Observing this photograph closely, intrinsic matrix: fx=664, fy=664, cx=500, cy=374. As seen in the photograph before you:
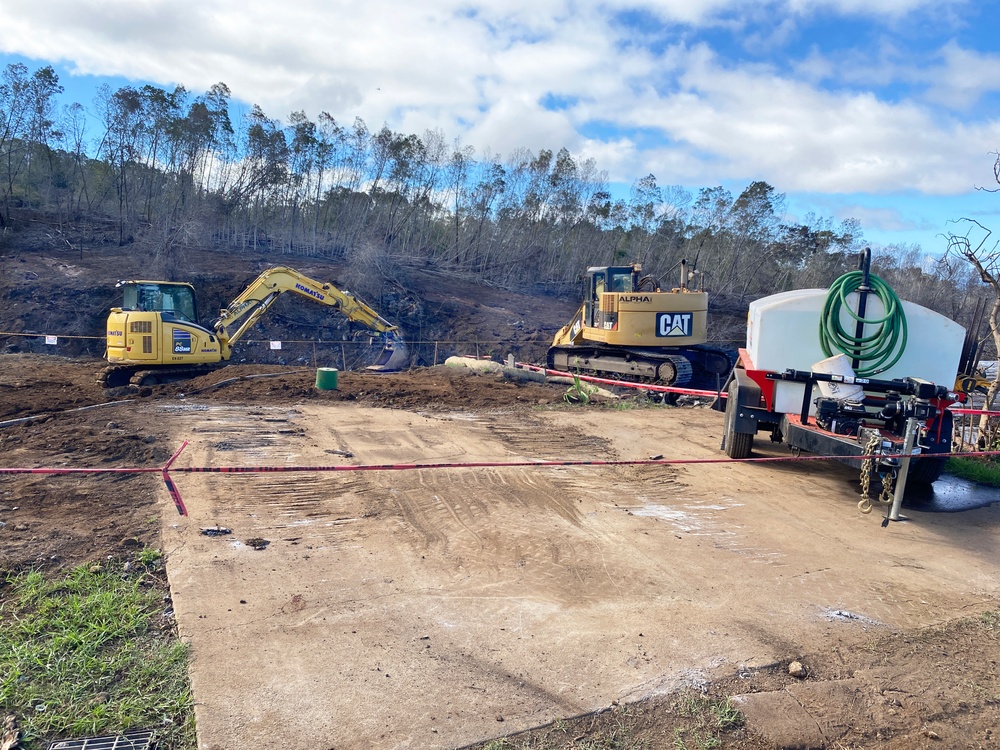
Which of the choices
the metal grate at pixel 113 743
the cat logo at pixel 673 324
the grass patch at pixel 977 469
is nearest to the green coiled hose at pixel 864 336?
the grass patch at pixel 977 469

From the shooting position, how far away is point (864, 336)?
7406 millimetres

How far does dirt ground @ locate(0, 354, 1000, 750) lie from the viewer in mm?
3445

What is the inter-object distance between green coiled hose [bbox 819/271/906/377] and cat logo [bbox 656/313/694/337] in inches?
348

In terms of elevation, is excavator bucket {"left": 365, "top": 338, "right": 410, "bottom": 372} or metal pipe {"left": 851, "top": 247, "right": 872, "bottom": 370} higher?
metal pipe {"left": 851, "top": 247, "right": 872, "bottom": 370}

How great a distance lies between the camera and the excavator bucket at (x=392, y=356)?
65.4 feet

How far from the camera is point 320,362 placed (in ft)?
78.7

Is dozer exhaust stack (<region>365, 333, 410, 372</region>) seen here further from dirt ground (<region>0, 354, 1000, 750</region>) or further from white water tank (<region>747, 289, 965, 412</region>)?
white water tank (<region>747, 289, 965, 412</region>)

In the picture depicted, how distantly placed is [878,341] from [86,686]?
301 inches

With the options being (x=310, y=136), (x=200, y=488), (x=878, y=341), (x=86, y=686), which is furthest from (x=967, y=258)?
(x=310, y=136)

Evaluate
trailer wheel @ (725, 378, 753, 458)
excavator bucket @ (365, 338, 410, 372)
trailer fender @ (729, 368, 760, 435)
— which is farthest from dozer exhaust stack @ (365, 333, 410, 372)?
trailer fender @ (729, 368, 760, 435)

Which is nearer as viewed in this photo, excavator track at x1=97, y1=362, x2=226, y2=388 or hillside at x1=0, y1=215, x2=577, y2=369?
excavator track at x1=97, y1=362, x2=226, y2=388

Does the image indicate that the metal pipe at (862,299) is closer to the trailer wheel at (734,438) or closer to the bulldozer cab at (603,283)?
the trailer wheel at (734,438)

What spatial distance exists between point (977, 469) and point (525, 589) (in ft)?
24.6

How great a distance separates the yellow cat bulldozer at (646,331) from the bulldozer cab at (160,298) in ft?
32.3
